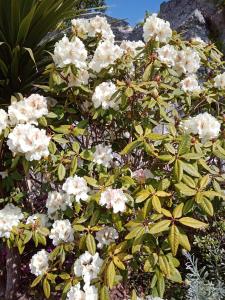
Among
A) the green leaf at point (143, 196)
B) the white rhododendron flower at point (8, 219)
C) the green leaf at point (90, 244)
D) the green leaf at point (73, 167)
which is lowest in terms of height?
the white rhododendron flower at point (8, 219)

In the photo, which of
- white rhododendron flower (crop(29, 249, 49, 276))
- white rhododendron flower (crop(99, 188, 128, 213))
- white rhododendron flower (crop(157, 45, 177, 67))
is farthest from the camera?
white rhododendron flower (crop(157, 45, 177, 67))

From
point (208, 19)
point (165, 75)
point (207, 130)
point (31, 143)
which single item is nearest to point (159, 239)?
point (207, 130)

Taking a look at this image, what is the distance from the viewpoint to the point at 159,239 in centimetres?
216

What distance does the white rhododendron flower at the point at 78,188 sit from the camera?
227 centimetres

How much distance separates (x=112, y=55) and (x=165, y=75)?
0.33 meters

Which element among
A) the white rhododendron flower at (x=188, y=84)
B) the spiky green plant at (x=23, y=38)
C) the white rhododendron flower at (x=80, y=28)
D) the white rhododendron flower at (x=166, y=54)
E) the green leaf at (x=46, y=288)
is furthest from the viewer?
the spiky green plant at (x=23, y=38)

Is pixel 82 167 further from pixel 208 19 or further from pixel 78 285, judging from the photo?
pixel 208 19

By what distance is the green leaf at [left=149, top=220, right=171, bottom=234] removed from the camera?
185 centimetres

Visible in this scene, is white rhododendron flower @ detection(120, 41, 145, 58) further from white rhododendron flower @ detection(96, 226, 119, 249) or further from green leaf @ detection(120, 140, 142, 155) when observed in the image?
white rhododendron flower @ detection(96, 226, 119, 249)

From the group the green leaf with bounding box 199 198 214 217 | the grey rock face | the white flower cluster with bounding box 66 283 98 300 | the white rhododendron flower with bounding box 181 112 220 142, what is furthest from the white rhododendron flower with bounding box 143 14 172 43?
the grey rock face

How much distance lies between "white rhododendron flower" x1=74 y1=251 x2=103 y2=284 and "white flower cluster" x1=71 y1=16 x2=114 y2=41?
1424 millimetres

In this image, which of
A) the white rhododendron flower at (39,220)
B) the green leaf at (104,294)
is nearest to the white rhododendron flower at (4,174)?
the white rhododendron flower at (39,220)

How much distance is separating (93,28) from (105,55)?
1.38 feet

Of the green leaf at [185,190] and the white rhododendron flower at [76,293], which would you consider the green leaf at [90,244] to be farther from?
the green leaf at [185,190]
